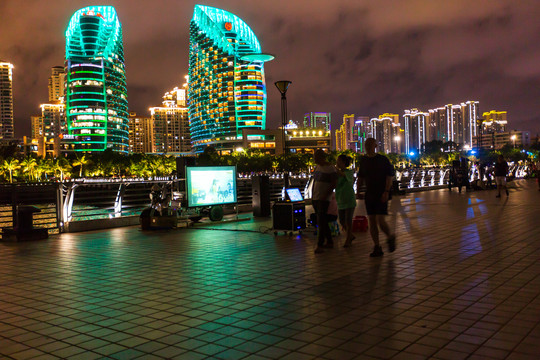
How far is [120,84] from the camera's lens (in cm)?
18500

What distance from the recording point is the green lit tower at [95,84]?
169125 millimetres

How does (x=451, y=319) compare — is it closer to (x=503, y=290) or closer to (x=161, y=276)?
(x=503, y=290)

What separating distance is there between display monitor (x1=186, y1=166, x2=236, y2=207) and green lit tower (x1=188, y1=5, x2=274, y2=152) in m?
165

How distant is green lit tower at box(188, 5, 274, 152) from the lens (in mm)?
185000

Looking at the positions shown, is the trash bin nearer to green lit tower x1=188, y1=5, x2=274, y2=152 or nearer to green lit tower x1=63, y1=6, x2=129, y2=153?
green lit tower x1=188, y1=5, x2=274, y2=152

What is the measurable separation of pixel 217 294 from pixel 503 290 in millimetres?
3353

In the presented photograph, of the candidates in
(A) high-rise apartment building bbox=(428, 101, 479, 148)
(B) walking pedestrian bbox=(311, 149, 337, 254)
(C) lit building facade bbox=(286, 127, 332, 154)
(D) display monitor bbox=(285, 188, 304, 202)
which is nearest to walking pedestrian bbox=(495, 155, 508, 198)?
(D) display monitor bbox=(285, 188, 304, 202)

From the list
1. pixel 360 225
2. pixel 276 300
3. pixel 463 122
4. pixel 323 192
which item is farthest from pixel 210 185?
pixel 463 122

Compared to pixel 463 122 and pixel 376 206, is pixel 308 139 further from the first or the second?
pixel 376 206

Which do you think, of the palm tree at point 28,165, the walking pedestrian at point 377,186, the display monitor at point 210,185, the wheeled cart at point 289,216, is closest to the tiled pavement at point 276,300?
the walking pedestrian at point 377,186

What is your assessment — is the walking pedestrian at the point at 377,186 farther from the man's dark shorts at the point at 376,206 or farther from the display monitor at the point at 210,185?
the display monitor at the point at 210,185

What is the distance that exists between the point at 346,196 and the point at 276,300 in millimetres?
4075

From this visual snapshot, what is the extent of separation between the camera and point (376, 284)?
617 centimetres

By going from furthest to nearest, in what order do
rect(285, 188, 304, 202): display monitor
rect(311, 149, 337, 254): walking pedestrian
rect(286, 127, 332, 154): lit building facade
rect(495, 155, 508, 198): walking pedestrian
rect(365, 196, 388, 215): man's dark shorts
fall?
rect(286, 127, 332, 154): lit building facade < rect(495, 155, 508, 198): walking pedestrian < rect(285, 188, 304, 202): display monitor < rect(311, 149, 337, 254): walking pedestrian < rect(365, 196, 388, 215): man's dark shorts
